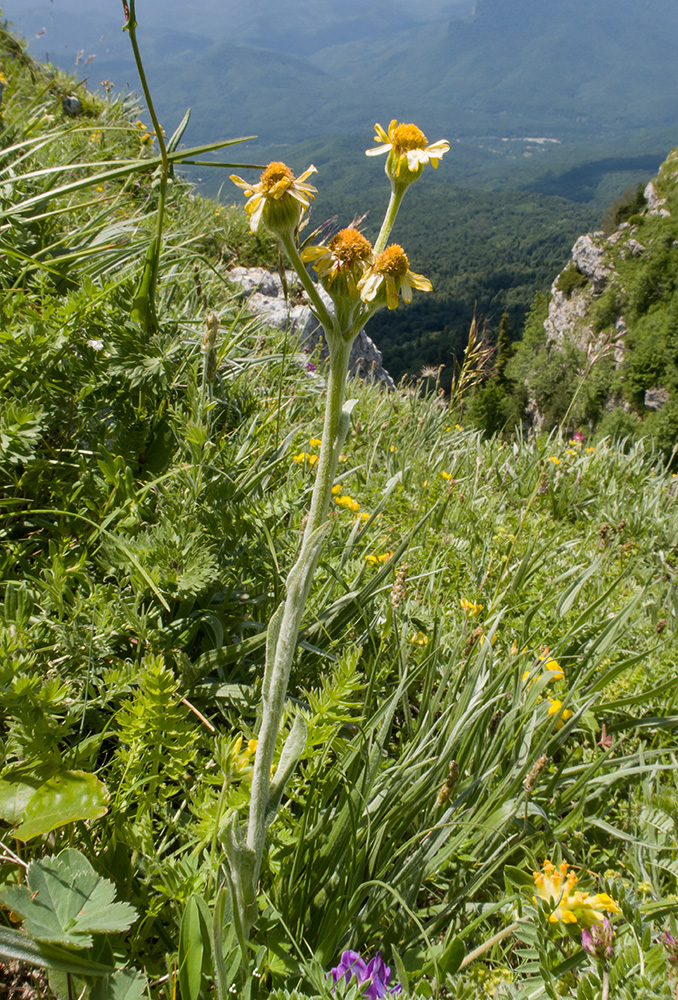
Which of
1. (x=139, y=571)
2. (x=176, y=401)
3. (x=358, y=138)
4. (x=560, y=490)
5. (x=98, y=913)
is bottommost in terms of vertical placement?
(x=560, y=490)

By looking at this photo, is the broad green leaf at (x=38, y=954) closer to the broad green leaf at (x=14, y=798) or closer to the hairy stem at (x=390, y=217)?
the broad green leaf at (x=14, y=798)

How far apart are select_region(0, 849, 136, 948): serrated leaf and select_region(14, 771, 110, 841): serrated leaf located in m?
0.07

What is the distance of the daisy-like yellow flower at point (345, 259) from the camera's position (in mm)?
881

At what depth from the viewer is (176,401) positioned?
73.5 inches

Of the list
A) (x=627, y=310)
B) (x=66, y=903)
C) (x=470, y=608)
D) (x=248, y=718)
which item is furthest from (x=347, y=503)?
(x=627, y=310)

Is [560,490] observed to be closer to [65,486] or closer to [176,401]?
[176,401]

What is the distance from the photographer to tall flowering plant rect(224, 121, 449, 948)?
86cm

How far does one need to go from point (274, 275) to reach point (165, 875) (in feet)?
20.2

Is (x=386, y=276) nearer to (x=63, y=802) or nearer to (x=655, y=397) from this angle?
(x=63, y=802)

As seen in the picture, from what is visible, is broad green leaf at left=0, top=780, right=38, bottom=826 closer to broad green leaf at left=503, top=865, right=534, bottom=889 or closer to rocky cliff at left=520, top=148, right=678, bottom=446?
broad green leaf at left=503, top=865, right=534, bottom=889

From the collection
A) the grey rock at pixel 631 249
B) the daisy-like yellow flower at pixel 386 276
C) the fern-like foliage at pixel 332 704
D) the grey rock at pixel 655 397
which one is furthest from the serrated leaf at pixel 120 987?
the grey rock at pixel 631 249

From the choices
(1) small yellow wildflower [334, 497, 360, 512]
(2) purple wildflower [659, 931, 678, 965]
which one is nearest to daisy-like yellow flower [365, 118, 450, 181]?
(2) purple wildflower [659, 931, 678, 965]

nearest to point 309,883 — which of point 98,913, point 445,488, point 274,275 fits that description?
point 98,913

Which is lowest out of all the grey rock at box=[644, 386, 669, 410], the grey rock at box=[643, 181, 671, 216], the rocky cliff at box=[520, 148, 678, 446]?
the grey rock at box=[644, 386, 669, 410]
